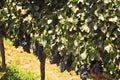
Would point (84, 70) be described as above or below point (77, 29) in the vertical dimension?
below

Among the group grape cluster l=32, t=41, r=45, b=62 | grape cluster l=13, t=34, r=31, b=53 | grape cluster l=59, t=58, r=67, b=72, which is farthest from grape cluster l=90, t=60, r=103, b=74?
grape cluster l=13, t=34, r=31, b=53

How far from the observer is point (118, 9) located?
5.58 metres

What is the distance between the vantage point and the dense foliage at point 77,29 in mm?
5605

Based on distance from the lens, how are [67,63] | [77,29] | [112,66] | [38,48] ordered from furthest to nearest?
[38,48] → [67,63] → [77,29] → [112,66]

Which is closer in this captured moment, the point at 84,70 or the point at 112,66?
the point at 112,66

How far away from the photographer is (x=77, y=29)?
6039 mm

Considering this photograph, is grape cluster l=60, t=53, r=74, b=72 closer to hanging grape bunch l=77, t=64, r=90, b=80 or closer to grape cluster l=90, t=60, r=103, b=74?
hanging grape bunch l=77, t=64, r=90, b=80

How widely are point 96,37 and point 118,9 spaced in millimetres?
640

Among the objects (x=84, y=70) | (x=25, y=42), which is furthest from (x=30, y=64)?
(x=84, y=70)

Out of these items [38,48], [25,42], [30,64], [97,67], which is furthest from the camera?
[30,64]

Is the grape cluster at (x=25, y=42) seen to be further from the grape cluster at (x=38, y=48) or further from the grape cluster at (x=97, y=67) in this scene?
the grape cluster at (x=97, y=67)

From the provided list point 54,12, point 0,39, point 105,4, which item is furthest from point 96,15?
point 0,39

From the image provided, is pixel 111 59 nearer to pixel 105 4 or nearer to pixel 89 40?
pixel 89 40

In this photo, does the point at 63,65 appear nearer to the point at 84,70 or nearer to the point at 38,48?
the point at 84,70
